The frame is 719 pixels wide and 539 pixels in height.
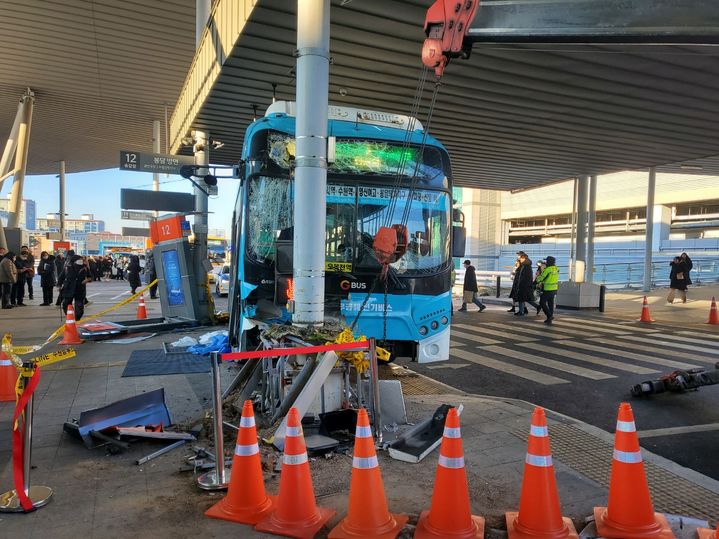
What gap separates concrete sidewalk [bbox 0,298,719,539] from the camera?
331cm

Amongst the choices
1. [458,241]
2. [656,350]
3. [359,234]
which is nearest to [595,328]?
[656,350]

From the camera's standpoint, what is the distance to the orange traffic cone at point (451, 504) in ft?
10.1

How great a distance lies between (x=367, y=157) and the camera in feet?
22.6

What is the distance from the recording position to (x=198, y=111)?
1183 cm

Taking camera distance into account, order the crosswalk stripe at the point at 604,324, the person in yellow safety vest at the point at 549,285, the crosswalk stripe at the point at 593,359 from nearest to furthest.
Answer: the crosswalk stripe at the point at 593,359 < the crosswalk stripe at the point at 604,324 < the person in yellow safety vest at the point at 549,285

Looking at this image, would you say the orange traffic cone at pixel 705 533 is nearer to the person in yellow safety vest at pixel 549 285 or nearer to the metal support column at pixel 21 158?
the person in yellow safety vest at pixel 549 285

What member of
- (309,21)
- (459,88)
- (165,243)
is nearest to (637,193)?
(459,88)

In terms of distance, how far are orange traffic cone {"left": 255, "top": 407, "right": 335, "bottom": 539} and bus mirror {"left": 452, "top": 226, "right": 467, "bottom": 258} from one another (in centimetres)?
451

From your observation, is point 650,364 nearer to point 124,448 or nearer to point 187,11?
point 124,448

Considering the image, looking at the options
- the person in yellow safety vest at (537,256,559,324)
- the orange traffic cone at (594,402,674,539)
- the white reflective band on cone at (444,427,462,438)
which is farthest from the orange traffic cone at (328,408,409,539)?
the person in yellow safety vest at (537,256,559,324)

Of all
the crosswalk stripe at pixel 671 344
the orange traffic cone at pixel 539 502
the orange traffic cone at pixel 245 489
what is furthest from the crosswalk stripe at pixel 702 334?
the orange traffic cone at pixel 245 489

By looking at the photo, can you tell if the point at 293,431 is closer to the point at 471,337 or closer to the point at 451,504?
the point at 451,504

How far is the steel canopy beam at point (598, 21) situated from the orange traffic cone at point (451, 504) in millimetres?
2523

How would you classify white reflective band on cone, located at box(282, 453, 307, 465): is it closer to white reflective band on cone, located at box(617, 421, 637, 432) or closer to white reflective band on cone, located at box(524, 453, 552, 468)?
white reflective band on cone, located at box(524, 453, 552, 468)
